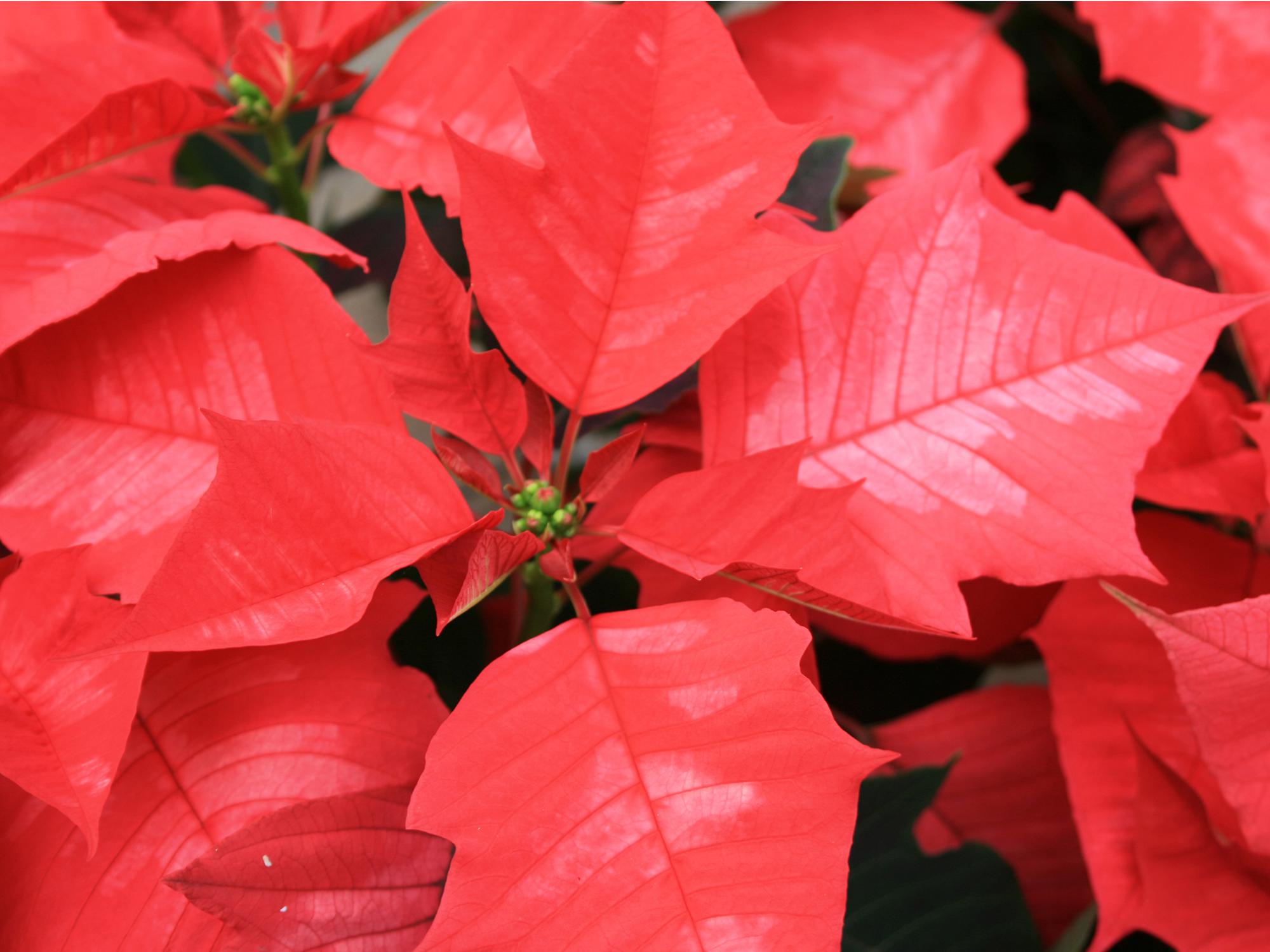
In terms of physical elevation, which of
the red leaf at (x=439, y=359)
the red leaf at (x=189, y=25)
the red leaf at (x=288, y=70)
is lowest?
the red leaf at (x=439, y=359)

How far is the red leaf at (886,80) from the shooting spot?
622mm

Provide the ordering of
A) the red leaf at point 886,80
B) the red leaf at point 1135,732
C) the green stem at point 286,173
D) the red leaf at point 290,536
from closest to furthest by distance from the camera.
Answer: the red leaf at point 290,536 → the red leaf at point 1135,732 → the green stem at point 286,173 → the red leaf at point 886,80

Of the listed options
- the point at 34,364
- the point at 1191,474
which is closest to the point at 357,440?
the point at 34,364

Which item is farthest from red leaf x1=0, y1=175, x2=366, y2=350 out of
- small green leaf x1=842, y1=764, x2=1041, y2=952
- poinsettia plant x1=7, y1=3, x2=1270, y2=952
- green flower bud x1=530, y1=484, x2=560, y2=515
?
small green leaf x1=842, y1=764, x2=1041, y2=952

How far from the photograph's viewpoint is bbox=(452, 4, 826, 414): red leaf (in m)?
0.32

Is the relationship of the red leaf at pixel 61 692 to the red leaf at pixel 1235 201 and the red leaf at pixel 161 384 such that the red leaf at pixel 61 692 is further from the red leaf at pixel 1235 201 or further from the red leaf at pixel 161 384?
the red leaf at pixel 1235 201

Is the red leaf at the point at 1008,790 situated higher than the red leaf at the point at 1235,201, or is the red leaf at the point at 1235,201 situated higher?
the red leaf at the point at 1235,201

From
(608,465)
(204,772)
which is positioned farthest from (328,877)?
(608,465)

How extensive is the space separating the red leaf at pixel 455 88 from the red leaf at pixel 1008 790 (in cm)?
34

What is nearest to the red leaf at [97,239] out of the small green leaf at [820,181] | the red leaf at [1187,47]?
the small green leaf at [820,181]

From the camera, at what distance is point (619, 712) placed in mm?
299

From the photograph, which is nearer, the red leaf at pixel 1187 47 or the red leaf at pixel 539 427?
the red leaf at pixel 539 427

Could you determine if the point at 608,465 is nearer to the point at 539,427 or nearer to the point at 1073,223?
the point at 539,427

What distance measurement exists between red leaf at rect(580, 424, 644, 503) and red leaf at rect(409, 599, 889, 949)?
8 centimetres
